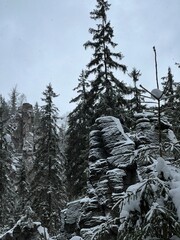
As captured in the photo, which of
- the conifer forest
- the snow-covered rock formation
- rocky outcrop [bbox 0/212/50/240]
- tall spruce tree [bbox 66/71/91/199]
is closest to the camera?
the conifer forest

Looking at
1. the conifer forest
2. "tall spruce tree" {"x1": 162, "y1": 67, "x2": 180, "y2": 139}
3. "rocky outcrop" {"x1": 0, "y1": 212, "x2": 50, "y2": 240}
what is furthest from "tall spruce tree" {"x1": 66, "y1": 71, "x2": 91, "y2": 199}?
"tall spruce tree" {"x1": 162, "y1": 67, "x2": 180, "y2": 139}

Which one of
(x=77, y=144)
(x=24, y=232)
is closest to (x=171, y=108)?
(x=24, y=232)

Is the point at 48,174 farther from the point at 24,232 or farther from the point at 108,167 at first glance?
the point at 108,167

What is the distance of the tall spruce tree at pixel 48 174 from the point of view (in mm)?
22172

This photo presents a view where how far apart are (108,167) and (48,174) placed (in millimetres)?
12673

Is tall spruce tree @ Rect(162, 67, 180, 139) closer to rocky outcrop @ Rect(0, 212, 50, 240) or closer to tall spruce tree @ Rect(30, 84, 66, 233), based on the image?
rocky outcrop @ Rect(0, 212, 50, 240)

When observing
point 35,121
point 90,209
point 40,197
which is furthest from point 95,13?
point 35,121

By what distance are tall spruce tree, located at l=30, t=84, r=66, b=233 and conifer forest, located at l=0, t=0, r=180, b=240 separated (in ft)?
0.26

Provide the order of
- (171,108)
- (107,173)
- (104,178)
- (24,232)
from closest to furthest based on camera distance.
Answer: (171,108)
(107,173)
(104,178)
(24,232)

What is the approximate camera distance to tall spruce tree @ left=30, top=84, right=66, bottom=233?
22172mm

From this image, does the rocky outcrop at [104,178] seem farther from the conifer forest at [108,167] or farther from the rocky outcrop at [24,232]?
the rocky outcrop at [24,232]

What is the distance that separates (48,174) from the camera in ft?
77.6

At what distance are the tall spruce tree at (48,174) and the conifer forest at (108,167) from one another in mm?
79

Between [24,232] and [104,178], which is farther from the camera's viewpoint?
[24,232]
